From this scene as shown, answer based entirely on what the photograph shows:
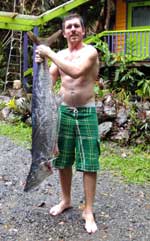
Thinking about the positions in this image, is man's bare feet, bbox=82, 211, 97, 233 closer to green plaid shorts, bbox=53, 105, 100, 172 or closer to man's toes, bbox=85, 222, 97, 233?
man's toes, bbox=85, 222, 97, 233

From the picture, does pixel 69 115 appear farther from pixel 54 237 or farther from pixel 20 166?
pixel 20 166

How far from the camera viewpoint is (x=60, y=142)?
141 inches

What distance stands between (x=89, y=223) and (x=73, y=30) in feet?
5.49

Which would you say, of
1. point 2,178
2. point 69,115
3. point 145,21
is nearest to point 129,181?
point 2,178

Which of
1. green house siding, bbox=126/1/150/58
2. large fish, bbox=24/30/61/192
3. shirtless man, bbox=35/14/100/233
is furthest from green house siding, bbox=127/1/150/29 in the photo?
large fish, bbox=24/30/61/192

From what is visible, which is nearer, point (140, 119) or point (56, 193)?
point (56, 193)

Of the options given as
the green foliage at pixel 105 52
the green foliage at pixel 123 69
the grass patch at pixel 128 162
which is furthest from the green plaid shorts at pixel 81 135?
the green foliage at pixel 105 52

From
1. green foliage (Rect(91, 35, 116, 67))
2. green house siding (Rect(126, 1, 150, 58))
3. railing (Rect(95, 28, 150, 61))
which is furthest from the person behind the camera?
green house siding (Rect(126, 1, 150, 58))

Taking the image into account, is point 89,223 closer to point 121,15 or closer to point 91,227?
point 91,227

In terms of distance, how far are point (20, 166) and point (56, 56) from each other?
2966 millimetres

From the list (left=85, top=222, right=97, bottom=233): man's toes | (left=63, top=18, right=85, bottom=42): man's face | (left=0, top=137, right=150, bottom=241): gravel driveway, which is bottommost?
(left=0, top=137, right=150, bottom=241): gravel driveway

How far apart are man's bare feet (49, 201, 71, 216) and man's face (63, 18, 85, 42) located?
1584mm

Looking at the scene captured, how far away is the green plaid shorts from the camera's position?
352 cm

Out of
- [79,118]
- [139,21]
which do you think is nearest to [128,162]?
[79,118]
